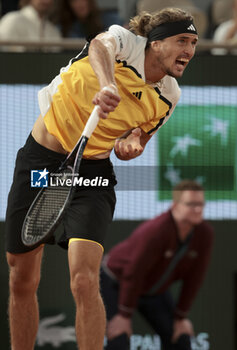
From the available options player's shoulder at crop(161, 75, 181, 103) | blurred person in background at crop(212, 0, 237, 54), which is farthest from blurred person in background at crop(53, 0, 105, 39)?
player's shoulder at crop(161, 75, 181, 103)

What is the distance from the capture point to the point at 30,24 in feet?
18.8

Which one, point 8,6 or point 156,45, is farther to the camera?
point 8,6

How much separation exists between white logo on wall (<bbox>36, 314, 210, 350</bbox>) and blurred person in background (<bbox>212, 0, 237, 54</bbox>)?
187 cm

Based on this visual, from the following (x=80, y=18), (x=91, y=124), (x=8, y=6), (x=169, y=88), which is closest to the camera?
(x=91, y=124)

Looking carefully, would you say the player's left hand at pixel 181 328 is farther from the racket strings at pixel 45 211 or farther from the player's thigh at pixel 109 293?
the racket strings at pixel 45 211

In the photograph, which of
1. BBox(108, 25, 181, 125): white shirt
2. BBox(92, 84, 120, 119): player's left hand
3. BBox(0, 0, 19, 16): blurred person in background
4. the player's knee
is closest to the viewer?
BBox(92, 84, 120, 119): player's left hand

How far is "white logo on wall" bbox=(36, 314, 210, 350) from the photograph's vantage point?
223 inches

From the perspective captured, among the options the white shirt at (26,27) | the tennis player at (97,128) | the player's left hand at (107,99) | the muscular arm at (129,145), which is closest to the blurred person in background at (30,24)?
the white shirt at (26,27)

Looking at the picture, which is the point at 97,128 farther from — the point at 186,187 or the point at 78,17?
the point at 78,17

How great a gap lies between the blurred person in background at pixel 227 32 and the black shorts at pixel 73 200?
1.70 m

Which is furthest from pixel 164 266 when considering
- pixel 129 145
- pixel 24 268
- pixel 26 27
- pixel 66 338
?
pixel 26 27

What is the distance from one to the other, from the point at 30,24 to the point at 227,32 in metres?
1.27

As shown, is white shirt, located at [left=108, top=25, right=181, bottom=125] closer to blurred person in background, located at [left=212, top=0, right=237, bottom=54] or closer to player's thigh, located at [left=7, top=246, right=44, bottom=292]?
player's thigh, located at [left=7, top=246, right=44, bottom=292]

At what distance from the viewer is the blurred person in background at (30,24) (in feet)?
18.5
